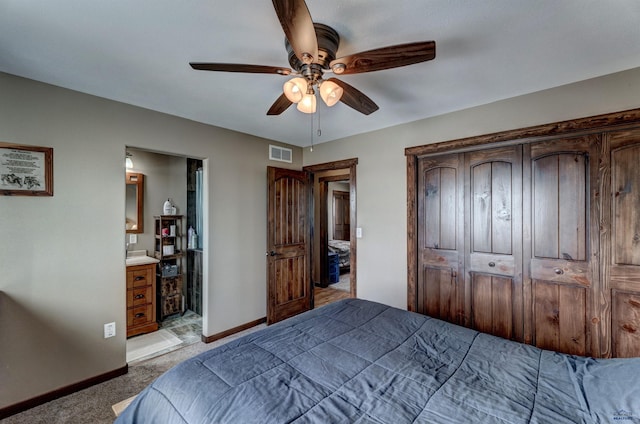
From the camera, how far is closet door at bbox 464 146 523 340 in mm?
2465

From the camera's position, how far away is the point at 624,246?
202 centimetres

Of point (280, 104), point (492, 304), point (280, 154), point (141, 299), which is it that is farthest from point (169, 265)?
point (492, 304)

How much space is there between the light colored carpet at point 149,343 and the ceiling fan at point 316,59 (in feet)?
9.49

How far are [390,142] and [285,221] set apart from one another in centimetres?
171

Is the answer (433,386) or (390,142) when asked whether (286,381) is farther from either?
(390,142)

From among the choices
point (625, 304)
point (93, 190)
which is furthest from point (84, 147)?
point (625, 304)

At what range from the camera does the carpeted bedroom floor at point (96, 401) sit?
6.55 ft

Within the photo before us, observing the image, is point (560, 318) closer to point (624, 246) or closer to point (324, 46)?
point (624, 246)

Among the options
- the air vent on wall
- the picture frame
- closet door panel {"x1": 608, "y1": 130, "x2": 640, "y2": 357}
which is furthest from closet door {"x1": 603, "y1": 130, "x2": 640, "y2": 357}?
the picture frame

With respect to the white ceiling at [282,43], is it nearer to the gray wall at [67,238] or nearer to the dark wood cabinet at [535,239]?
the gray wall at [67,238]

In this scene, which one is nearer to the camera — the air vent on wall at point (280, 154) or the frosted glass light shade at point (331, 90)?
the frosted glass light shade at point (331, 90)

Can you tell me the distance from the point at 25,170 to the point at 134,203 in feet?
5.62

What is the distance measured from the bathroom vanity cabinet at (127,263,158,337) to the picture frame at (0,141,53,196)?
1321mm

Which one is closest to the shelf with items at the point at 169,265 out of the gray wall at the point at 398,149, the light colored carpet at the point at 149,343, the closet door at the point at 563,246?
the light colored carpet at the point at 149,343
